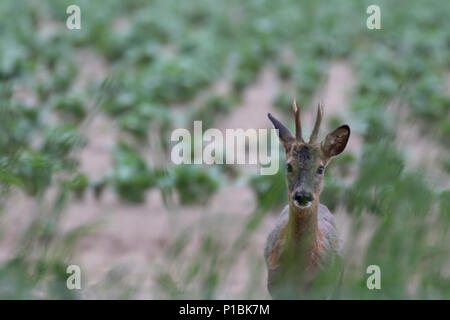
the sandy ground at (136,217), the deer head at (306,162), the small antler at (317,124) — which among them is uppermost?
the small antler at (317,124)

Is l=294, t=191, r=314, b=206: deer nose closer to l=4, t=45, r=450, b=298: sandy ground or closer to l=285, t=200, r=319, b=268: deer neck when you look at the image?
l=285, t=200, r=319, b=268: deer neck

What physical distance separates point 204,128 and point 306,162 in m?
5.93

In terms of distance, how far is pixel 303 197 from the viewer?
2.08 metres

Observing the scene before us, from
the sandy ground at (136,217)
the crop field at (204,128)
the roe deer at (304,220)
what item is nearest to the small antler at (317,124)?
the roe deer at (304,220)

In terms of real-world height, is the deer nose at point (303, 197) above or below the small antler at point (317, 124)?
below

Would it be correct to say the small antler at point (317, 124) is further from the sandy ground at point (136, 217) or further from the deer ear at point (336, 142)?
the sandy ground at point (136, 217)

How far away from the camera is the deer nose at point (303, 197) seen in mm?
2066

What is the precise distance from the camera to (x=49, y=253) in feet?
6.52

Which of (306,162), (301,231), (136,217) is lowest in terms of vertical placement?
(136,217)

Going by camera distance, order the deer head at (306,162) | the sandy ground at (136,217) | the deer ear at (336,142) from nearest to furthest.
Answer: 1. the deer ear at (336,142)
2. the deer head at (306,162)
3. the sandy ground at (136,217)

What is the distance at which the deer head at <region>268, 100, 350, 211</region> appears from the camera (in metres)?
2.09

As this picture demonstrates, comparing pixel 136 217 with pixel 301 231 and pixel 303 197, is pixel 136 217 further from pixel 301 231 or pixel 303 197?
pixel 303 197

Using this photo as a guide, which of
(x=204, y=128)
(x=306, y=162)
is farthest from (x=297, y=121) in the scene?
(x=204, y=128)

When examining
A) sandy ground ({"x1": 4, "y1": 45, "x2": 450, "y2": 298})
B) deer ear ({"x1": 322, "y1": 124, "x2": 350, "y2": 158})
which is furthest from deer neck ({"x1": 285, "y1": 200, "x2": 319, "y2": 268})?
sandy ground ({"x1": 4, "y1": 45, "x2": 450, "y2": 298})
